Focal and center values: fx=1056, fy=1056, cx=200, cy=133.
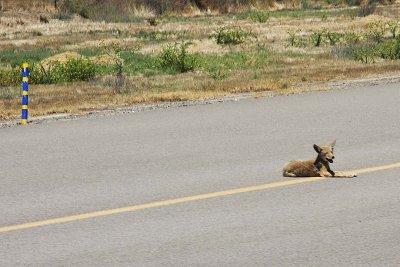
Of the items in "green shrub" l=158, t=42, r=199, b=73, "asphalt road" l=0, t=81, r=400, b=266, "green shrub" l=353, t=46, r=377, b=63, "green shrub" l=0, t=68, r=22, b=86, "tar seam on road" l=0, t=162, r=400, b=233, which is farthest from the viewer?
"green shrub" l=158, t=42, r=199, b=73

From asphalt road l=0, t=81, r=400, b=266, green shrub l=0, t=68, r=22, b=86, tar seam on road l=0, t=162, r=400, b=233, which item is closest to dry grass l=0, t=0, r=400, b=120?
green shrub l=0, t=68, r=22, b=86

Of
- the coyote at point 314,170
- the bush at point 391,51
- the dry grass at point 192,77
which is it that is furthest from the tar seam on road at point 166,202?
the bush at point 391,51

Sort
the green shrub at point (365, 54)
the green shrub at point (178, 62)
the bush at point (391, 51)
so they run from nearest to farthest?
the green shrub at point (365, 54) → the green shrub at point (178, 62) → the bush at point (391, 51)

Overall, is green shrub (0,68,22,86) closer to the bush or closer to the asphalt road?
the asphalt road

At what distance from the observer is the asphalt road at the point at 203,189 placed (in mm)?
8570

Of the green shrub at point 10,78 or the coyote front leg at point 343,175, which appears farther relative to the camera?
the green shrub at point 10,78

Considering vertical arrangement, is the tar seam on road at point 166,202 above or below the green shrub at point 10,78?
above

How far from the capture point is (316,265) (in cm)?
813

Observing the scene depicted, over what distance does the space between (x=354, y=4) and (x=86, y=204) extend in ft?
217

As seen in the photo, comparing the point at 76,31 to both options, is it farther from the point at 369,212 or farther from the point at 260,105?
the point at 369,212

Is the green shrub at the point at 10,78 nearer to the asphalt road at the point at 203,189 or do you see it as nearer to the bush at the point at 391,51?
the asphalt road at the point at 203,189

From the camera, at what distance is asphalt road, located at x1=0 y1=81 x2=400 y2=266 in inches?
337

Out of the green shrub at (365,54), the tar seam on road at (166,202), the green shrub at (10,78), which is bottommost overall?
the green shrub at (10,78)

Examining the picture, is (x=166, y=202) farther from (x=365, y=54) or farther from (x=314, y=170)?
(x=365, y=54)
